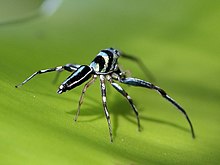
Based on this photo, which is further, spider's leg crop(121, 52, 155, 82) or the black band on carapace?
spider's leg crop(121, 52, 155, 82)

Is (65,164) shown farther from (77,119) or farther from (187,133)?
(187,133)

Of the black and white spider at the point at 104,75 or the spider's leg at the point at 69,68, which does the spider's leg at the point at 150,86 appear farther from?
the spider's leg at the point at 69,68

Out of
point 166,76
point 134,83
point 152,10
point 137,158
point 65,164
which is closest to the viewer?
point 65,164

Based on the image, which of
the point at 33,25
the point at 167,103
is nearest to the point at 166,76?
the point at 167,103

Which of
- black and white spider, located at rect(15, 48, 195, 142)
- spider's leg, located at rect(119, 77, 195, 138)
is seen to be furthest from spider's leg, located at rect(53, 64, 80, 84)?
spider's leg, located at rect(119, 77, 195, 138)

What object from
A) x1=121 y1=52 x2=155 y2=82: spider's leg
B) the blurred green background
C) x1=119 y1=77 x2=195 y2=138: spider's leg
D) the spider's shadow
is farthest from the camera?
x1=121 y1=52 x2=155 y2=82: spider's leg

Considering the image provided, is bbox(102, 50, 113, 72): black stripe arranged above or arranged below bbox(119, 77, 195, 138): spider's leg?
above

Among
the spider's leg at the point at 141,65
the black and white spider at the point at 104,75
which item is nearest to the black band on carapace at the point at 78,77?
the black and white spider at the point at 104,75

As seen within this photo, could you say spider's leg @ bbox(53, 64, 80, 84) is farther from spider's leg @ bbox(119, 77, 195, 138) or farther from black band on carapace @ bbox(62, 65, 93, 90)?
spider's leg @ bbox(119, 77, 195, 138)
